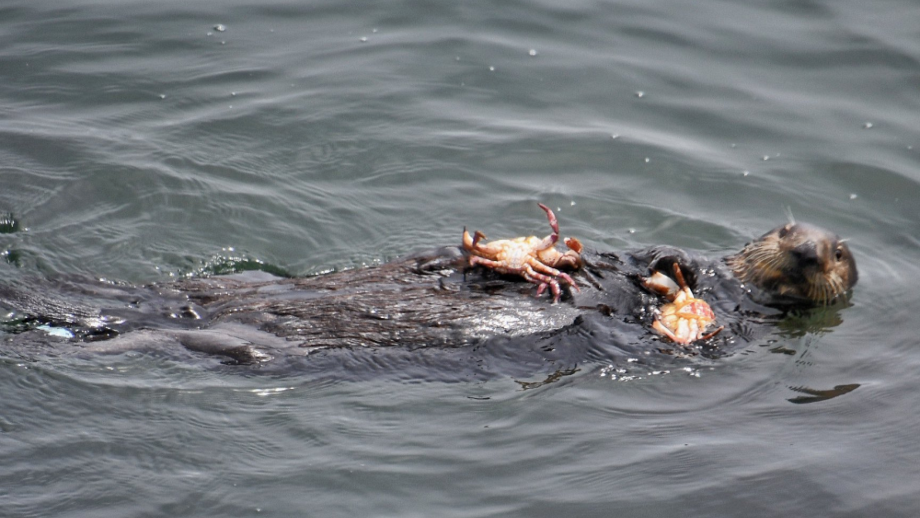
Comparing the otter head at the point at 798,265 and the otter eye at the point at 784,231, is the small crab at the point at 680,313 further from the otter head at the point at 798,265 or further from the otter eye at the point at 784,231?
the otter eye at the point at 784,231

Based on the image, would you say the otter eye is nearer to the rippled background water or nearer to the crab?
the rippled background water

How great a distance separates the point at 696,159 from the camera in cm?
813

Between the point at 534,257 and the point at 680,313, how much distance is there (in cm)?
84

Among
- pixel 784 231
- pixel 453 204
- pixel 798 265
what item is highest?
pixel 784 231

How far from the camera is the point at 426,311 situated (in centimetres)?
514

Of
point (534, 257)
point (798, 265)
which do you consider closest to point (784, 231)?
point (798, 265)

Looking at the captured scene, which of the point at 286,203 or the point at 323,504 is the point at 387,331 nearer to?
the point at 323,504

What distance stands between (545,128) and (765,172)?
1.84 meters

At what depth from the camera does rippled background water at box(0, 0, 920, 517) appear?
478 centimetres

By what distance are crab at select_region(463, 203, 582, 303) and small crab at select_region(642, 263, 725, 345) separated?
0.47 m

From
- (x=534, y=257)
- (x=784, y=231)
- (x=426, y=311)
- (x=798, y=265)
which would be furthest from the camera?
(x=784, y=231)

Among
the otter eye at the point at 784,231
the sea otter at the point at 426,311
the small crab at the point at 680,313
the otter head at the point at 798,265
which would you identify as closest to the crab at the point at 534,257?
the sea otter at the point at 426,311

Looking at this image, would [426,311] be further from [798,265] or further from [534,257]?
[798,265]

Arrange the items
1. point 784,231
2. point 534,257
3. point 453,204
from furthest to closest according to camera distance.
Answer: point 453,204
point 784,231
point 534,257
